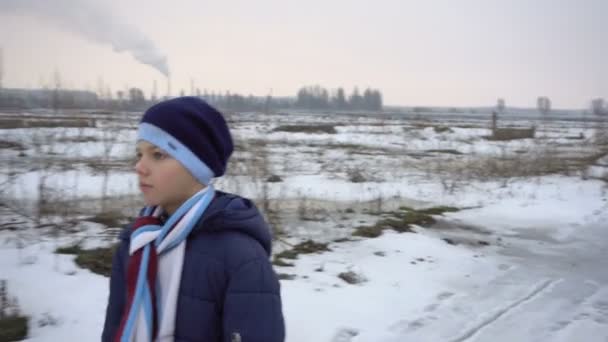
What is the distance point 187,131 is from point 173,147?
7cm

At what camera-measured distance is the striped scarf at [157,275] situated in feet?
4.81

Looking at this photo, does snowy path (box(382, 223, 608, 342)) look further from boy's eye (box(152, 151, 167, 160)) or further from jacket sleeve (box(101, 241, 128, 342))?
boy's eye (box(152, 151, 167, 160))

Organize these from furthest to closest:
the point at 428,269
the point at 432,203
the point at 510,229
Answer: 1. the point at 432,203
2. the point at 510,229
3. the point at 428,269

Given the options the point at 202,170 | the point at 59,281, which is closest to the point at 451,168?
the point at 59,281

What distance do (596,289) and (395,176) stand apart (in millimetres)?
8119

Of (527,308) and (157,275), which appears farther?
(527,308)

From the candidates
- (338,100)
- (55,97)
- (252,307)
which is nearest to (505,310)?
(252,307)

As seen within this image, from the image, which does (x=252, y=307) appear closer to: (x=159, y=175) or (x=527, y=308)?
(x=159, y=175)

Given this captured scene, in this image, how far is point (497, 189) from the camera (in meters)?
10.8

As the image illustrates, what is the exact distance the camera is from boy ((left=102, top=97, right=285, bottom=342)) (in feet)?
4.62

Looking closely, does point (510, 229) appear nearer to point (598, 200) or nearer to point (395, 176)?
point (598, 200)

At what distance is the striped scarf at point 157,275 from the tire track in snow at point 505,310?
2.65 metres

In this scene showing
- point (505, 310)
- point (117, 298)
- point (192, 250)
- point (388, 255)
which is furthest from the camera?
point (388, 255)

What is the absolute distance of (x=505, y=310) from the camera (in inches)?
160
